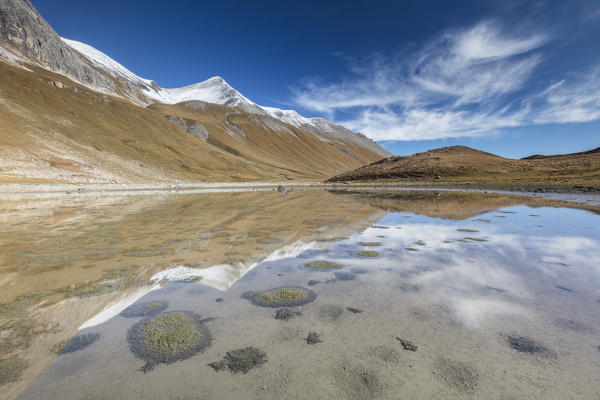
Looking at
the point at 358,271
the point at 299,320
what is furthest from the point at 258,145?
the point at 299,320

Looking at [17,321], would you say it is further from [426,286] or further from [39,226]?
[39,226]

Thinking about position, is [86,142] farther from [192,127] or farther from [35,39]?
[35,39]

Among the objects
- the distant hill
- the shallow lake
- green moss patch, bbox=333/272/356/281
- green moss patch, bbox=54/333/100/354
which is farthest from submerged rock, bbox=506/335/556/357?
the distant hill

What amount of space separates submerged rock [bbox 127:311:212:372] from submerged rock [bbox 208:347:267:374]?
0.52m

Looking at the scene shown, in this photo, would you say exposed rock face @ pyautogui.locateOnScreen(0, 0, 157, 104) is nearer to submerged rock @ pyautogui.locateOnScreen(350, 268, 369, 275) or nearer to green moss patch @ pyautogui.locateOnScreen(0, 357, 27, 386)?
green moss patch @ pyautogui.locateOnScreen(0, 357, 27, 386)

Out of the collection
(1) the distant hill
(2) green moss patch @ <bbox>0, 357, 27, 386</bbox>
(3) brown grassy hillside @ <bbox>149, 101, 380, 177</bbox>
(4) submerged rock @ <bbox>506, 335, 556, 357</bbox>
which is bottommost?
(4) submerged rock @ <bbox>506, 335, 556, 357</bbox>

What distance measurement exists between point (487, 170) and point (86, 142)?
10482 centimetres

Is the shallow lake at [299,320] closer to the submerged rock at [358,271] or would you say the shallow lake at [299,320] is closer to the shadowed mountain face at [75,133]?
the submerged rock at [358,271]

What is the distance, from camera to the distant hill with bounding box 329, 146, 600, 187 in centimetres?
5327

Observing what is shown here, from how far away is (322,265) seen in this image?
28.6 feet

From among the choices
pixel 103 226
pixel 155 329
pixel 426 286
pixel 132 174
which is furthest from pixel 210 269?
pixel 132 174

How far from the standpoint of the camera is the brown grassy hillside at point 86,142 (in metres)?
53.8

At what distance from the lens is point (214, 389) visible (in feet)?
11.5

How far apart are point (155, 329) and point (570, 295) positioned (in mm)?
8935
